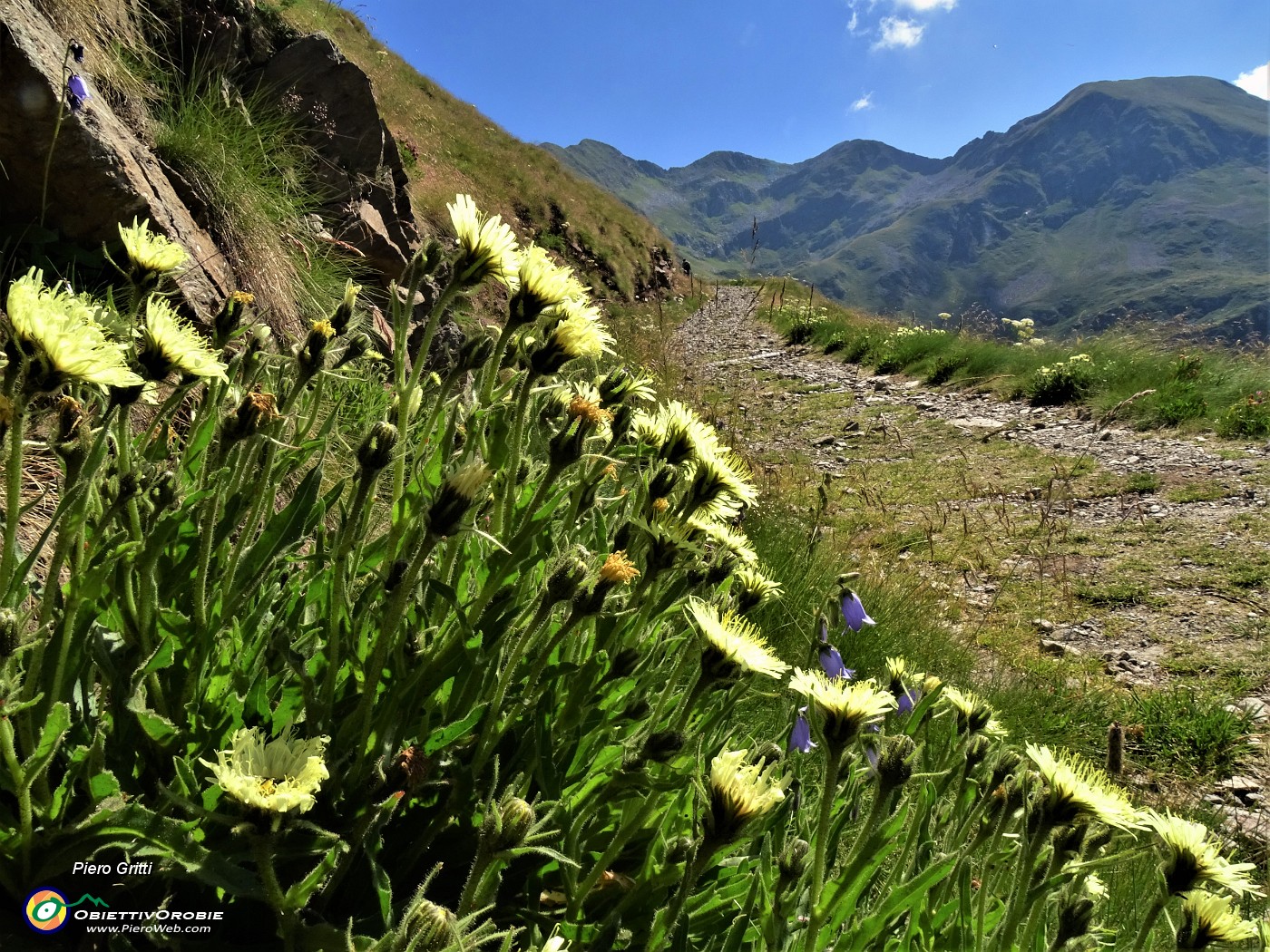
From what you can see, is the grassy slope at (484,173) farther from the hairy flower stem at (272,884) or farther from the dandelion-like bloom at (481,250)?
the hairy flower stem at (272,884)

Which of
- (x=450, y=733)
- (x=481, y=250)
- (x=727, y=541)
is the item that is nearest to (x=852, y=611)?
(x=727, y=541)

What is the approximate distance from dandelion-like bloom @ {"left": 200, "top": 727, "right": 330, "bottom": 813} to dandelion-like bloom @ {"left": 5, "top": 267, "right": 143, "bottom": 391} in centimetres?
70

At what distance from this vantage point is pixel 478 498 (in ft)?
5.03

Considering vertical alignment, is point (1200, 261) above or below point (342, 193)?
above

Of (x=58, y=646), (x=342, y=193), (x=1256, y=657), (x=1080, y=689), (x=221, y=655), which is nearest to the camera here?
(x=58, y=646)

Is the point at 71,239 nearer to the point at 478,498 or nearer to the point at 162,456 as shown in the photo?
the point at 162,456

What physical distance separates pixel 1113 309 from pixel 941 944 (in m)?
200

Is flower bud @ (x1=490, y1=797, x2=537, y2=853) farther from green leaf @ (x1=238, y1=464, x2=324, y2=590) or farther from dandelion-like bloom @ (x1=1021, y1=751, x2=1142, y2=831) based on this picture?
dandelion-like bloom @ (x1=1021, y1=751, x2=1142, y2=831)

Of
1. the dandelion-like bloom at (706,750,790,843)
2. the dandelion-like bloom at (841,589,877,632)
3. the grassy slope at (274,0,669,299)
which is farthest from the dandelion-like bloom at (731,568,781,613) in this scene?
the grassy slope at (274,0,669,299)

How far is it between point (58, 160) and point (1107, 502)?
9.67 meters

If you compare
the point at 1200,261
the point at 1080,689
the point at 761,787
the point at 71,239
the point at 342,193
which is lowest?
the point at 1080,689

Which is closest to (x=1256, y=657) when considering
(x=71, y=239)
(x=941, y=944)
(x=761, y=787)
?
(x=941, y=944)

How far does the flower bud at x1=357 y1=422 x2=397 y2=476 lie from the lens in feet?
4.98

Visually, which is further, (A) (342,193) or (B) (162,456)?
A: (A) (342,193)
